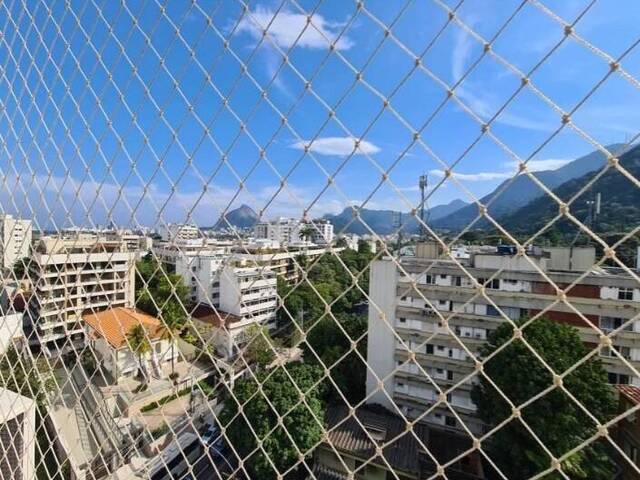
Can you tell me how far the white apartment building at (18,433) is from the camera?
1.15 m

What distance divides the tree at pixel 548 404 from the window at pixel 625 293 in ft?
2.12

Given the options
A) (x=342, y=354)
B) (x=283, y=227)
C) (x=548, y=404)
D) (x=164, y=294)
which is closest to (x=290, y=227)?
(x=283, y=227)

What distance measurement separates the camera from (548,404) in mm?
2576

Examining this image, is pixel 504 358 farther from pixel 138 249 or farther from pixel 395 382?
pixel 138 249

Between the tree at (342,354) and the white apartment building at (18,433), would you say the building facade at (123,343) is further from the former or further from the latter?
the tree at (342,354)

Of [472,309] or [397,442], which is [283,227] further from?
[472,309]

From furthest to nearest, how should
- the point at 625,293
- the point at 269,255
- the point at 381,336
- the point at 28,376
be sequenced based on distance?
the point at 381,336, the point at 625,293, the point at 269,255, the point at 28,376

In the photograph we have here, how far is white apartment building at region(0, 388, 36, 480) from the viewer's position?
115cm

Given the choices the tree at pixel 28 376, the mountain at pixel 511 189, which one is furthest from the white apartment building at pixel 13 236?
the mountain at pixel 511 189

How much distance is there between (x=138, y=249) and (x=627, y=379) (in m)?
4.39

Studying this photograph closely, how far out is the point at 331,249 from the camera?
79 cm

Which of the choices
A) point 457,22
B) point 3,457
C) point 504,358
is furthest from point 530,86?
point 504,358

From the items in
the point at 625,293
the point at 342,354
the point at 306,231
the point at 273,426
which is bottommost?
the point at 273,426

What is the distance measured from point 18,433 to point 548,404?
3.14m
